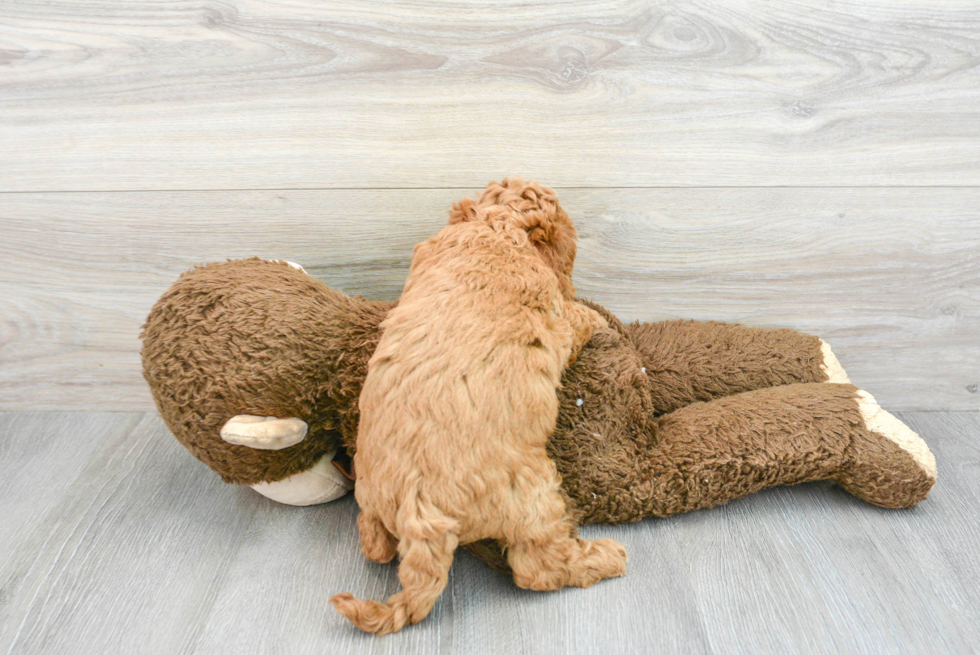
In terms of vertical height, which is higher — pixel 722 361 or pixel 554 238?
pixel 554 238

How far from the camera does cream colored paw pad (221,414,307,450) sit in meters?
0.79

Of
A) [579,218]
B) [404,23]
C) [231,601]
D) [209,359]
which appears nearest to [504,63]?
[404,23]

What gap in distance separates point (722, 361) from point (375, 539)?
586 mm

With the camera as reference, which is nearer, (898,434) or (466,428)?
(466,428)

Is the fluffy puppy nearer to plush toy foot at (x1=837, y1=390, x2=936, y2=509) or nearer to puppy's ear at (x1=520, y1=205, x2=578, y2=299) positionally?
puppy's ear at (x1=520, y1=205, x2=578, y2=299)

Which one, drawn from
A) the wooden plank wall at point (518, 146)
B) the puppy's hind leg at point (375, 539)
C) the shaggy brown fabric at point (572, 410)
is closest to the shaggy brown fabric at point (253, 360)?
the shaggy brown fabric at point (572, 410)

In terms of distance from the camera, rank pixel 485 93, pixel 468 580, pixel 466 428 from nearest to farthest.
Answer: pixel 466 428 → pixel 468 580 → pixel 485 93

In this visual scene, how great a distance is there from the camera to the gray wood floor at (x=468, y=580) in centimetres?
76

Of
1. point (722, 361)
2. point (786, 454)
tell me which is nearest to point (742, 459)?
point (786, 454)

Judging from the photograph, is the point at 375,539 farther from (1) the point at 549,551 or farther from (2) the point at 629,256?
(2) the point at 629,256

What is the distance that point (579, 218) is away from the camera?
1.05m

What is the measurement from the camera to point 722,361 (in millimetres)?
1039

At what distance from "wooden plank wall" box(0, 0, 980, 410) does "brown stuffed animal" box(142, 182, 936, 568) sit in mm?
171

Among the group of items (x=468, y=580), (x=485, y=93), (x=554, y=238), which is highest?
(x=485, y=93)
